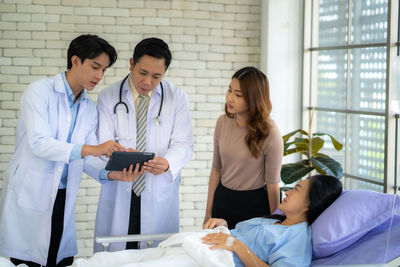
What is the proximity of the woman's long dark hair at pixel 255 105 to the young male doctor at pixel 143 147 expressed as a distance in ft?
1.36

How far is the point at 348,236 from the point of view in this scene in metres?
2.32

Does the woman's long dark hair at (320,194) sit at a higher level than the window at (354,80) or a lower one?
lower

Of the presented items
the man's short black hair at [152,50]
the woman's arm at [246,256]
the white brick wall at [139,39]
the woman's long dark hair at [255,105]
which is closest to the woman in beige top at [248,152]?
the woman's long dark hair at [255,105]

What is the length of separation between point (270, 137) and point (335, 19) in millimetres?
2121

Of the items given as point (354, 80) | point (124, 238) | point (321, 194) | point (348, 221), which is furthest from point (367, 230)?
point (354, 80)

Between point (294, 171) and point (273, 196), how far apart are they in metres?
0.99

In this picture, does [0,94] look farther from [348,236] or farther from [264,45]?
[348,236]

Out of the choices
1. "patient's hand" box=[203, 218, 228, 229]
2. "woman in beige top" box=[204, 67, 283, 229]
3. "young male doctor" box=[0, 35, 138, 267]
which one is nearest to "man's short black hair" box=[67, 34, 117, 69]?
"young male doctor" box=[0, 35, 138, 267]

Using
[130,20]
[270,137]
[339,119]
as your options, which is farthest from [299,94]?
[270,137]

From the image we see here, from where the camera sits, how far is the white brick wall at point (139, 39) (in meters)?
4.36

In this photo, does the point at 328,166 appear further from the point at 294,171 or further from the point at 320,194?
the point at 320,194

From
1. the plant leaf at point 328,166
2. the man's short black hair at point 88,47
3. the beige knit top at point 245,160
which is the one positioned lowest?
the plant leaf at point 328,166

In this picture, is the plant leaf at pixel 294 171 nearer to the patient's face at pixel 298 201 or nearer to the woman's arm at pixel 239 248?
the patient's face at pixel 298 201

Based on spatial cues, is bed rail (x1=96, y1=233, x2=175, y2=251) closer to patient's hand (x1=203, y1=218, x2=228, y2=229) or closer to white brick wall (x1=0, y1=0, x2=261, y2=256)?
patient's hand (x1=203, y1=218, x2=228, y2=229)
